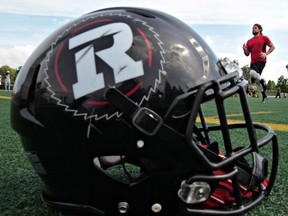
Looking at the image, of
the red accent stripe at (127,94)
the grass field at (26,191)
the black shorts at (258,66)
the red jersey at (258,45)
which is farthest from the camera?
the black shorts at (258,66)

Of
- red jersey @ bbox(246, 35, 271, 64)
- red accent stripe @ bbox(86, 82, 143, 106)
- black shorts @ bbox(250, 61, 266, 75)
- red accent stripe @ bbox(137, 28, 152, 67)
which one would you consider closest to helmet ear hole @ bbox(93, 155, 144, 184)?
red accent stripe @ bbox(86, 82, 143, 106)

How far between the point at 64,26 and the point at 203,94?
2.17 feet

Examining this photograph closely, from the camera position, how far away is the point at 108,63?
53.0 inches

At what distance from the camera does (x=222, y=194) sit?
1.64 metres

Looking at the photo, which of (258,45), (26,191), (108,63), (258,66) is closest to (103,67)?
(108,63)

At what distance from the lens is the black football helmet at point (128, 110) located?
4.37 ft

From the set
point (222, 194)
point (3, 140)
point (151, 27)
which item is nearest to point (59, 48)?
point (151, 27)

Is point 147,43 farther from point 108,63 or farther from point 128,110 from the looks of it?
point 128,110

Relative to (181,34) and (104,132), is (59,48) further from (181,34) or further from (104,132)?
(181,34)

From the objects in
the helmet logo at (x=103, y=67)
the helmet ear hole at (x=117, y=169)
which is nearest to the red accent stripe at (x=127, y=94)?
the helmet logo at (x=103, y=67)

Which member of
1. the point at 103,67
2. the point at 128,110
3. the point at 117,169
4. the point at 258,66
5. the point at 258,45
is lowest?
the point at 258,66

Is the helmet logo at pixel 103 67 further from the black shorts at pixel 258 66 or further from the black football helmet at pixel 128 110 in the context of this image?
the black shorts at pixel 258 66

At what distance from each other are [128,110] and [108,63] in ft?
0.62

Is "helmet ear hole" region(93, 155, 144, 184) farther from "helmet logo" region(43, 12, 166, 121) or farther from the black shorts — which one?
the black shorts
